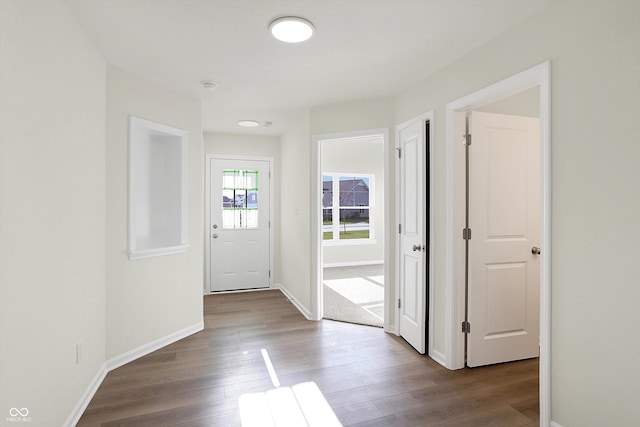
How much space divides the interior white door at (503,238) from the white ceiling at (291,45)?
0.77 metres

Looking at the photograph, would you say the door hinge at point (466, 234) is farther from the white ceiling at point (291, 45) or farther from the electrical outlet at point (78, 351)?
the electrical outlet at point (78, 351)

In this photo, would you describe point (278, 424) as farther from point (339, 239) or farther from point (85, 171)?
point (339, 239)

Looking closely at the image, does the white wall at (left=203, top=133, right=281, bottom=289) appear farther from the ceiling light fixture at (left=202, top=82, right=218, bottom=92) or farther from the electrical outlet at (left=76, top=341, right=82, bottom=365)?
the electrical outlet at (left=76, top=341, right=82, bottom=365)

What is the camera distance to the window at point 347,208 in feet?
24.9

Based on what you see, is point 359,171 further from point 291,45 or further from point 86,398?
point 86,398

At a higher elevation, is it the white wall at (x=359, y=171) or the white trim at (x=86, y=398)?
the white wall at (x=359, y=171)

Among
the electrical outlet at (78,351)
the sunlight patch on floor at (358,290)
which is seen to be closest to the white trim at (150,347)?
the electrical outlet at (78,351)

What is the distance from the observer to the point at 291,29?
7.05 ft

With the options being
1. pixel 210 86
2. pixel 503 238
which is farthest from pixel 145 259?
pixel 503 238

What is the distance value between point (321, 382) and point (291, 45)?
255 centimetres

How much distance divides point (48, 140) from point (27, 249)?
23.5 inches

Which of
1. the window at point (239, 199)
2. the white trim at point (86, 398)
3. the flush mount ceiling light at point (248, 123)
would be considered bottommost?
the white trim at point (86, 398)

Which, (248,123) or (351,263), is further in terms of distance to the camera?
(351,263)

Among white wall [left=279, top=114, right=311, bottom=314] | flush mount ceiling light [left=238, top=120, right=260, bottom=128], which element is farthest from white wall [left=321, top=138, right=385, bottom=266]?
flush mount ceiling light [left=238, top=120, right=260, bottom=128]
